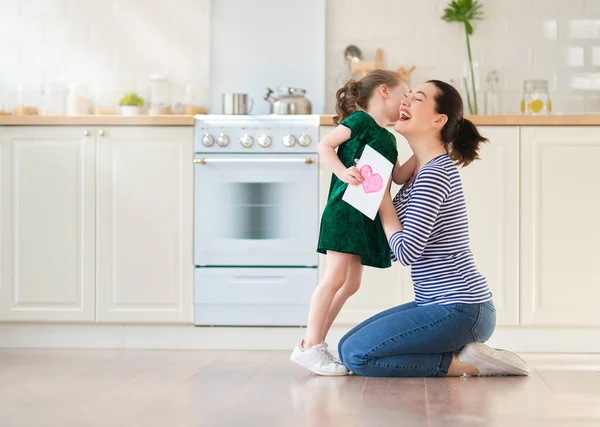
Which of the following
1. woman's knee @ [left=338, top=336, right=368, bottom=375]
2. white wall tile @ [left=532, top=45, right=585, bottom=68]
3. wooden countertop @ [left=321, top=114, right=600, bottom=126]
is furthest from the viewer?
white wall tile @ [left=532, top=45, right=585, bottom=68]

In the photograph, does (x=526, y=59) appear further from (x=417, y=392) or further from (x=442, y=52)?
(x=417, y=392)

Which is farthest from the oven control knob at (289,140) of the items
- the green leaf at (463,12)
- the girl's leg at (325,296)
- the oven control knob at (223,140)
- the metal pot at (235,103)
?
the green leaf at (463,12)

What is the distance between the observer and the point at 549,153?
11.8ft

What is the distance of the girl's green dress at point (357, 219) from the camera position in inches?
111

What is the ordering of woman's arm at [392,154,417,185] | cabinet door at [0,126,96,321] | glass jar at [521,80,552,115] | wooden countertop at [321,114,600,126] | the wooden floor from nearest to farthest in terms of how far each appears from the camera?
the wooden floor, woman's arm at [392,154,417,185], wooden countertop at [321,114,600,126], cabinet door at [0,126,96,321], glass jar at [521,80,552,115]

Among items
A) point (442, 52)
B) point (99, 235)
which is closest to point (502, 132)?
point (442, 52)

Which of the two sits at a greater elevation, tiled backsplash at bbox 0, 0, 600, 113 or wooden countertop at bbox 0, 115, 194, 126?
tiled backsplash at bbox 0, 0, 600, 113

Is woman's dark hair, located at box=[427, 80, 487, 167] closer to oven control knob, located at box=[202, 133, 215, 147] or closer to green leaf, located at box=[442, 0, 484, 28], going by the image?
oven control knob, located at box=[202, 133, 215, 147]

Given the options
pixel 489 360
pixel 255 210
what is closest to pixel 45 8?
pixel 255 210

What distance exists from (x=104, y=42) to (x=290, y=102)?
3.59 feet

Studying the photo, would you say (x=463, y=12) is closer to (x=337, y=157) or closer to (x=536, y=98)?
(x=536, y=98)

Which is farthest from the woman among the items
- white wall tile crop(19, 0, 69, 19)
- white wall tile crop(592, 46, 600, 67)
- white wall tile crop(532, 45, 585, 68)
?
white wall tile crop(19, 0, 69, 19)

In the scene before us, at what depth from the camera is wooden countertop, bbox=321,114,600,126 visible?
11.7ft

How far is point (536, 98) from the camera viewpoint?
13.4ft
